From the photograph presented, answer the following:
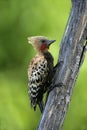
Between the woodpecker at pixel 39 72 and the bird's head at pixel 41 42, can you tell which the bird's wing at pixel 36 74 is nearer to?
the woodpecker at pixel 39 72

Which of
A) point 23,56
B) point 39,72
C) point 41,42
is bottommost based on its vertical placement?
point 23,56

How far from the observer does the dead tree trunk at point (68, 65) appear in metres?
5.80

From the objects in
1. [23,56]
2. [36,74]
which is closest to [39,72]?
[36,74]

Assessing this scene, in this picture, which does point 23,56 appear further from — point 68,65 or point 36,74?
point 68,65

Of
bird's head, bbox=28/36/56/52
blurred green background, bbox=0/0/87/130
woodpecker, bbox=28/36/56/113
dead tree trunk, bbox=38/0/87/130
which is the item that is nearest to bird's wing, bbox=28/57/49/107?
woodpecker, bbox=28/36/56/113

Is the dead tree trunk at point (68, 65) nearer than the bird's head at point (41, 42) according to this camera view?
Yes

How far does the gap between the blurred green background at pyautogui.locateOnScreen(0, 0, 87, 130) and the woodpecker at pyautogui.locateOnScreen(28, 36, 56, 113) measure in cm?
257

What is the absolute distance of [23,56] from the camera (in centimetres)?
1005

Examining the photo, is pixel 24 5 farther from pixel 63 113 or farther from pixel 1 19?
pixel 63 113

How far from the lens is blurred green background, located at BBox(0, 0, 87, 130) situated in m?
9.39

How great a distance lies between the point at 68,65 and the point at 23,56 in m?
4.24

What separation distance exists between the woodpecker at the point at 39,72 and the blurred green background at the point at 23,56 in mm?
2570

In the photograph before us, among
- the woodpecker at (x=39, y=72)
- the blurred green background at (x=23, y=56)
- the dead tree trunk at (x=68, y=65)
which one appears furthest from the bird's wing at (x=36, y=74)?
the blurred green background at (x=23, y=56)

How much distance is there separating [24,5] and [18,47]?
0.57 metres
